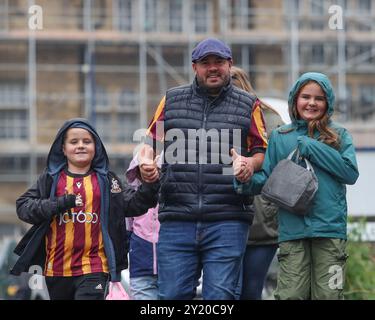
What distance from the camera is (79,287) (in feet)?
19.9

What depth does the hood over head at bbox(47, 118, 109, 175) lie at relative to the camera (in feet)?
20.6

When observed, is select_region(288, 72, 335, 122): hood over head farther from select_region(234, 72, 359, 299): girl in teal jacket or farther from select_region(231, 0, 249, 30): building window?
select_region(231, 0, 249, 30): building window

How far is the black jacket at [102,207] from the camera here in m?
6.06

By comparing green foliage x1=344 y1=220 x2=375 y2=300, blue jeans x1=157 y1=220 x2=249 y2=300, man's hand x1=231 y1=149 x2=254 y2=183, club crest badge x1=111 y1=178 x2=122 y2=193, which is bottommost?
green foliage x1=344 y1=220 x2=375 y2=300

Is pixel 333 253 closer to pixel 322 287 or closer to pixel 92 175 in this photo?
pixel 322 287

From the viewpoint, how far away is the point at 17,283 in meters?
13.6

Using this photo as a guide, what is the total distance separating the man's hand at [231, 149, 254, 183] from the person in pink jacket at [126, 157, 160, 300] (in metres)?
1.16

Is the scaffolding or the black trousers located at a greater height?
the scaffolding

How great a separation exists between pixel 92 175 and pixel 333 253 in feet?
4.58

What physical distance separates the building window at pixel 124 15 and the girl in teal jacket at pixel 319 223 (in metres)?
24.2

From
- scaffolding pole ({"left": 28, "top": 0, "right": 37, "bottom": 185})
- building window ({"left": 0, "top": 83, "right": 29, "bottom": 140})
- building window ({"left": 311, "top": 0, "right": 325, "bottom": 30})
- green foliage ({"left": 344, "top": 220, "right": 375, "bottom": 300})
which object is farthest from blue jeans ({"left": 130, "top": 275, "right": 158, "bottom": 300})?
building window ({"left": 311, "top": 0, "right": 325, "bottom": 30})

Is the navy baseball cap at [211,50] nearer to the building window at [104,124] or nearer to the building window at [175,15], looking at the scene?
the building window at [104,124]

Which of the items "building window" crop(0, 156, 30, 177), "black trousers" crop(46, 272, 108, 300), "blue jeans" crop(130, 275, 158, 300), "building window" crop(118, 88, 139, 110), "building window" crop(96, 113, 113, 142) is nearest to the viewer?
"black trousers" crop(46, 272, 108, 300)
